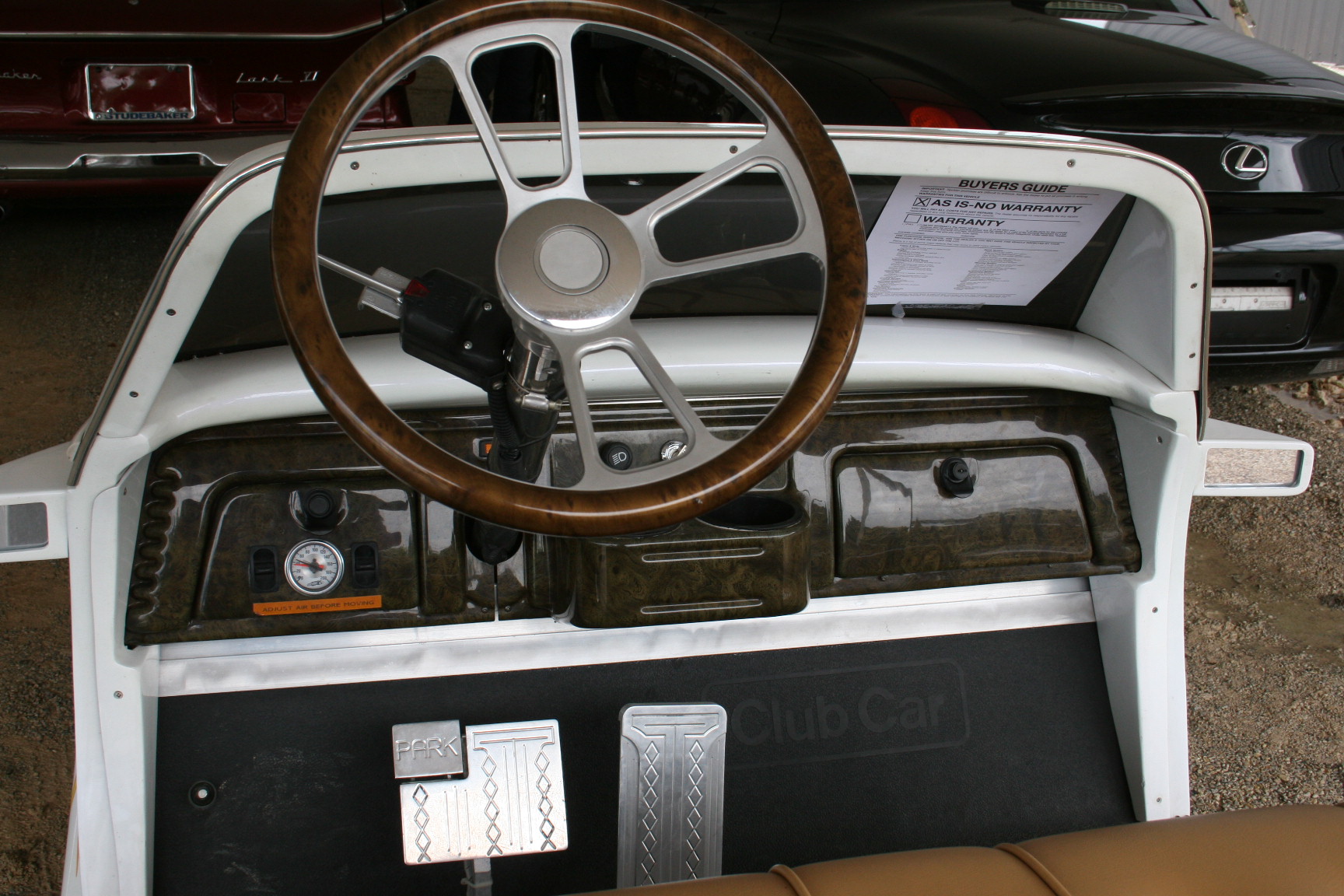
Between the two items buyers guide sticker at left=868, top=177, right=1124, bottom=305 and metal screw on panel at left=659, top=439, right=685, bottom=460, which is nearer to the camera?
buyers guide sticker at left=868, top=177, right=1124, bottom=305

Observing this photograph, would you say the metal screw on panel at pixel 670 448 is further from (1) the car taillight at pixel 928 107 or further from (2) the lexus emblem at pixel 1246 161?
(2) the lexus emblem at pixel 1246 161

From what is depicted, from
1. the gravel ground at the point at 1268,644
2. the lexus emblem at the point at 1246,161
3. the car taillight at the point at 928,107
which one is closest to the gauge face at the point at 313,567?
the car taillight at the point at 928,107

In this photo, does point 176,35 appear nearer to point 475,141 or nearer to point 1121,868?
point 475,141

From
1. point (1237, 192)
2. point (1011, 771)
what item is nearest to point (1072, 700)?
point (1011, 771)

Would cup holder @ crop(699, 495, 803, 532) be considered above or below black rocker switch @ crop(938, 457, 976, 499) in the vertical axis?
below

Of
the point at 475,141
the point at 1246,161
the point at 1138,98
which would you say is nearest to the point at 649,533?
the point at 475,141

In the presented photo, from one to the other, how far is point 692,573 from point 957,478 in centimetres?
56

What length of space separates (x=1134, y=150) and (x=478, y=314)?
38.8 inches

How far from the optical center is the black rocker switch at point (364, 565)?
1.66 metres

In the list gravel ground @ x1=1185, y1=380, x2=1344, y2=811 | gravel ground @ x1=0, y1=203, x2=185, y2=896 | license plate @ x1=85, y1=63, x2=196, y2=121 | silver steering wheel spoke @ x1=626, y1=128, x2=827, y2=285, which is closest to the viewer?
silver steering wheel spoke @ x1=626, y1=128, x2=827, y2=285

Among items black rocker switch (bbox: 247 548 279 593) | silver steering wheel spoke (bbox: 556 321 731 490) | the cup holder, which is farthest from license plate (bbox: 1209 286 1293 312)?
black rocker switch (bbox: 247 548 279 593)

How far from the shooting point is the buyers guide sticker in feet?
4.81

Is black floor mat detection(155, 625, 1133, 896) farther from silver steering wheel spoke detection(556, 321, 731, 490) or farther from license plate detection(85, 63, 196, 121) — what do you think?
license plate detection(85, 63, 196, 121)

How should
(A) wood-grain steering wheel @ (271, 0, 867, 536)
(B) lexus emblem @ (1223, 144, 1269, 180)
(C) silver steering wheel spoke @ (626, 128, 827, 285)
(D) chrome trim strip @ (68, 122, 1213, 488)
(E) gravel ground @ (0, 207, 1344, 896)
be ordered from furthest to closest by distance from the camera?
(B) lexus emblem @ (1223, 144, 1269, 180), (E) gravel ground @ (0, 207, 1344, 896), (D) chrome trim strip @ (68, 122, 1213, 488), (C) silver steering wheel spoke @ (626, 128, 827, 285), (A) wood-grain steering wheel @ (271, 0, 867, 536)
